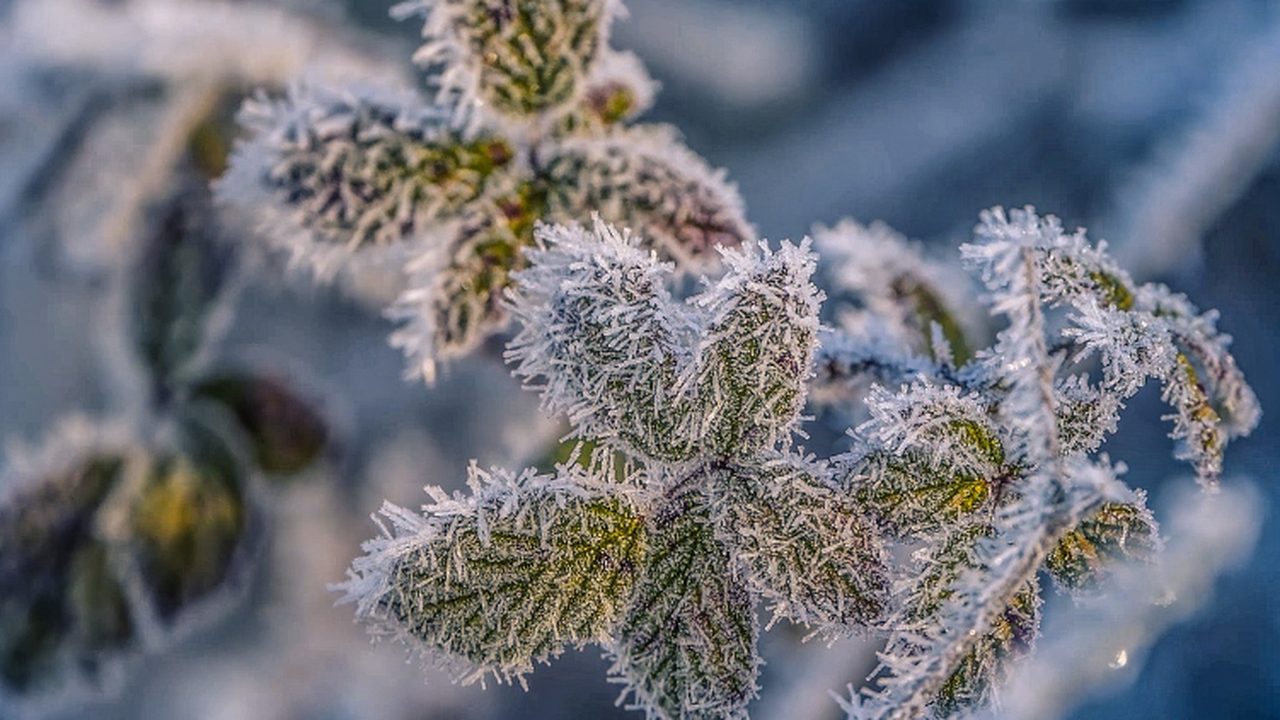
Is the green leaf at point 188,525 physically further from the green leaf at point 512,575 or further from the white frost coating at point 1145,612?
the white frost coating at point 1145,612

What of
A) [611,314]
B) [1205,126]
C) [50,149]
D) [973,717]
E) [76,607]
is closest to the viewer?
[611,314]

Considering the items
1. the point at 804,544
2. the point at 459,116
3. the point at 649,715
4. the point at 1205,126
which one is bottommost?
the point at 649,715

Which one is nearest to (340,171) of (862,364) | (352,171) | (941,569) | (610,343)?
(352,171)

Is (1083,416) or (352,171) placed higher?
(352,171)

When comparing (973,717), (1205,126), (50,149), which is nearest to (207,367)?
(50,149)

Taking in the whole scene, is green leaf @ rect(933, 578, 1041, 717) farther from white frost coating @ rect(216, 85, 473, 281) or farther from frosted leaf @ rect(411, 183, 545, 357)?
white frost coating @ rect(216, 85, 473, 281)

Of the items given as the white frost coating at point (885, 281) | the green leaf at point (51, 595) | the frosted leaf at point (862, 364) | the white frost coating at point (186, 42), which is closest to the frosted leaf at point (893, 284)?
the white frost coating at point (885, 281)

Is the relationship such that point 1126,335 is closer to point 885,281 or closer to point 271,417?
point 885,281

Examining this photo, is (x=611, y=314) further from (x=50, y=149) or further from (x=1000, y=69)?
(x=1000, y=69)
